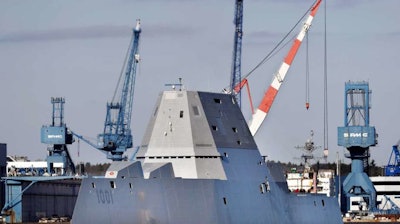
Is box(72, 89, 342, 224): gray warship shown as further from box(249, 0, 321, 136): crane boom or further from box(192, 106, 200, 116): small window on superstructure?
box(249, 0, 321, 136): crane boom

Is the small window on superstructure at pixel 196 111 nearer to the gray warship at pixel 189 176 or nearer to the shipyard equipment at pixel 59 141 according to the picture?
the gray warship at pixel 189 176

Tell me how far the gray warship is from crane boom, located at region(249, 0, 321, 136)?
32683 mm

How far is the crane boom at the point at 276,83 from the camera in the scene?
391 ft

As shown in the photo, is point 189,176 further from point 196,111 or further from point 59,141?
point 59,141

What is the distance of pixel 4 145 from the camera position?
136125 millimetres

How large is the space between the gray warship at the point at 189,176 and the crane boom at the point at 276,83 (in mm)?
32683

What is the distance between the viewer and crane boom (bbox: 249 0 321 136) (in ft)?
391

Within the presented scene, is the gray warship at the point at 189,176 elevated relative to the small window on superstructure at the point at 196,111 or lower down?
lower down

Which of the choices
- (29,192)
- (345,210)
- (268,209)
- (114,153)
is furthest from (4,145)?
(268,209)

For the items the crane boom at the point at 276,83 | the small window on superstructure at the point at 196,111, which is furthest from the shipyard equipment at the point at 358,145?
the small window on superstructure at the point at 196,111

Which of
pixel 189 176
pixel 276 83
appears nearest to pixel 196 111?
pixel 189 176

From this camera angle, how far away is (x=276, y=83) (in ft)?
431

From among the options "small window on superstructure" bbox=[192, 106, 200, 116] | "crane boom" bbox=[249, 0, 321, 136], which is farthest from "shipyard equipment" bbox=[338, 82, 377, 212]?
"small window on superstructure" bbox=[192, 106, 200, 116]

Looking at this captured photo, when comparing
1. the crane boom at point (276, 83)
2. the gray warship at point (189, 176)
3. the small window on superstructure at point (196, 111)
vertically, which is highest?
the crane boom at point (276, 83)
